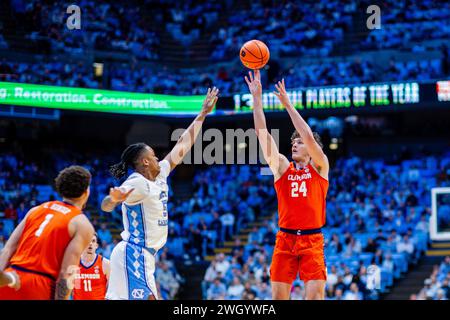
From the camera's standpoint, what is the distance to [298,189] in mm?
8094

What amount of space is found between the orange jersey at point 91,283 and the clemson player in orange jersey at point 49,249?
3106mm

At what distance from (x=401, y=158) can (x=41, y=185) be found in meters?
11.5

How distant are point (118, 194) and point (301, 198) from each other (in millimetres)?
2303

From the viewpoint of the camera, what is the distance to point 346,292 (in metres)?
17.0

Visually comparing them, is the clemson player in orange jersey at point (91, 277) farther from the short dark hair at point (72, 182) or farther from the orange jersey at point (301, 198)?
the short dark hair at point (72, 182)

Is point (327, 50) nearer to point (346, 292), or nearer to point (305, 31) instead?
point (305, 31)

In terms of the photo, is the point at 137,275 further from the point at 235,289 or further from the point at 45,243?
the point at 235,289

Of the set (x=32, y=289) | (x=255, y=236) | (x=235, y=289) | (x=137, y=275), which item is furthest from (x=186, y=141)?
(x=255, y=236)

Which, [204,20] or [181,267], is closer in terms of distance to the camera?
[181,267]

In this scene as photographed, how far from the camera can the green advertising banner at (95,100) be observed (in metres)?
22.8

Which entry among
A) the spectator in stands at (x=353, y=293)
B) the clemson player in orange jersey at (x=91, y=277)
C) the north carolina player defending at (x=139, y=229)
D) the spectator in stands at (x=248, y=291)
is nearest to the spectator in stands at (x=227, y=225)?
the spectator in stands at (x=248, y=291)

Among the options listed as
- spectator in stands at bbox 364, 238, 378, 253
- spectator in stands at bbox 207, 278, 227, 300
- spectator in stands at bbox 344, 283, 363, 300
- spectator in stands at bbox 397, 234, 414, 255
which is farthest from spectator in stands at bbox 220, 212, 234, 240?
spectator in stands at bbox 344, 283, 363, 300
